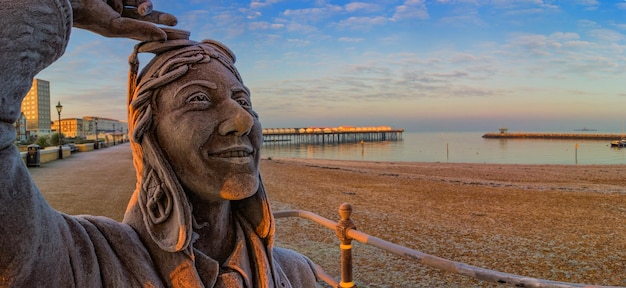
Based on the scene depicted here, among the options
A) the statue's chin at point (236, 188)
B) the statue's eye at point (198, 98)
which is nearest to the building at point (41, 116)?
the statue's eye at point (198, 98)

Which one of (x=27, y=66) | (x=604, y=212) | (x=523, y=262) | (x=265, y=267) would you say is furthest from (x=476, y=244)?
(x=27, y=66)

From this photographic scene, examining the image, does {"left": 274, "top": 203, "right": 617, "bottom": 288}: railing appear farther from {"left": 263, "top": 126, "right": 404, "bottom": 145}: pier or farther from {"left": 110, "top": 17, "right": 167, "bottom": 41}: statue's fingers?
{"left": 263, "top": 126, "right": 404, "bottom": 145}: pier

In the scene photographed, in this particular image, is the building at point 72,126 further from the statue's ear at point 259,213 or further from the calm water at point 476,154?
the statue's ear at point 259,213

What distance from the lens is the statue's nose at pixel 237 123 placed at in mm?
1604

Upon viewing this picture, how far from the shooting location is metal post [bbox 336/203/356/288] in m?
3.32

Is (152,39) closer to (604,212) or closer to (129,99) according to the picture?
(129,99)

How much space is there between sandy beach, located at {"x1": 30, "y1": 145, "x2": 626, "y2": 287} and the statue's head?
195 inches

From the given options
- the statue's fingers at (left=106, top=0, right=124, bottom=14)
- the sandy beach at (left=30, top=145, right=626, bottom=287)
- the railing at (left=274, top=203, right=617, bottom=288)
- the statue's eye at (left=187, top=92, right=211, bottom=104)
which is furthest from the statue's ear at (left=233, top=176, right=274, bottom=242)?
the sandy beach at (left=30, top=145, right=626, bottom=287)

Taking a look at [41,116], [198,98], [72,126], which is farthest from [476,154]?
[72,126]

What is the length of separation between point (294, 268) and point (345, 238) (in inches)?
47.7

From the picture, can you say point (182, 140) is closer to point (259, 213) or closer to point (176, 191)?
point (176, 191)

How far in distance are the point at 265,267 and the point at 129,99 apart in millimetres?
957

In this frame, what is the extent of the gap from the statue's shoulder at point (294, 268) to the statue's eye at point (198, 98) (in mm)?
972

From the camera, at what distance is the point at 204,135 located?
1.59 meters
